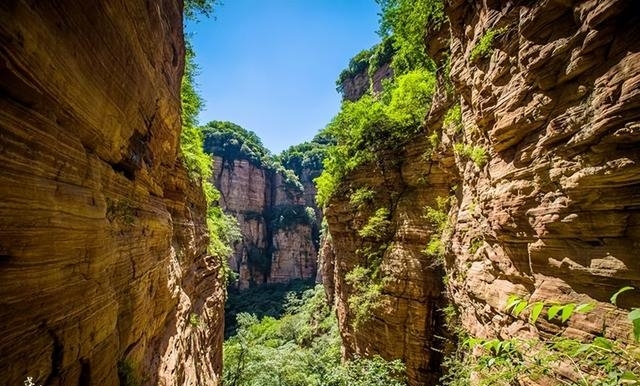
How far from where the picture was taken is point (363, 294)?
530 inches

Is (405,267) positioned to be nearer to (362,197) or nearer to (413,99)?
(362,197)

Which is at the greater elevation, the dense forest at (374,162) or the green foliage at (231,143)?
the green foliage at (231,143)

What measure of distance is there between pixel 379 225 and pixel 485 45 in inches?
332

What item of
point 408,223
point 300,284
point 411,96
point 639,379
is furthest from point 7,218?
point 300,284

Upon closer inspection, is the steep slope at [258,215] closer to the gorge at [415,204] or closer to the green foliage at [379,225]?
the gorge at [415,204]

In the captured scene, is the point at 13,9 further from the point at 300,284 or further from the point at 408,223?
the point at 300,284

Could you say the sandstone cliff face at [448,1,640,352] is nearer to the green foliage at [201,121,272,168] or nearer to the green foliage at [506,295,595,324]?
the green foliage at [506,295,595,324]

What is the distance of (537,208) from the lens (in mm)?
5082

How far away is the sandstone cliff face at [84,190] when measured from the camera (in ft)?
8.77

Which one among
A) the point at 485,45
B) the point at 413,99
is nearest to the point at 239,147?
the point at 413,99

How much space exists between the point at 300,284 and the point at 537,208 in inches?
1633

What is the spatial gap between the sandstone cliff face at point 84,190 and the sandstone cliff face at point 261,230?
39.5 m

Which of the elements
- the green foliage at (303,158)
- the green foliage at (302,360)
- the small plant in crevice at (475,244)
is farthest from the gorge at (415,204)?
the green foliage at (303,158)

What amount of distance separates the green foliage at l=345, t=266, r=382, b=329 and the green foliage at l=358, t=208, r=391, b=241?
172cm
